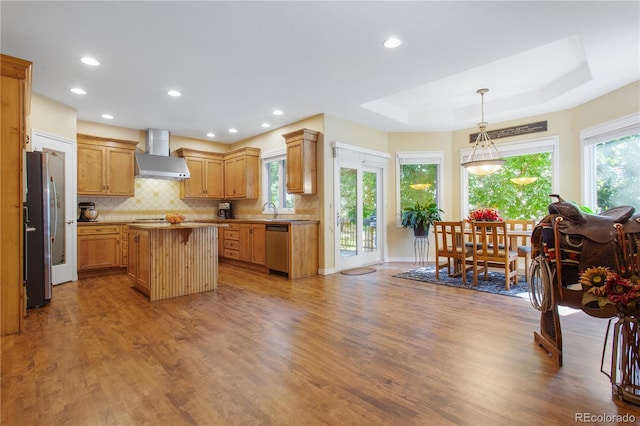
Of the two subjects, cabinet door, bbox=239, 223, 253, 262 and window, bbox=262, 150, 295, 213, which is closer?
cabinet door, bbox=239, 223, 253, 262

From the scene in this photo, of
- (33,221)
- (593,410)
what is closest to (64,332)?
(33,221)

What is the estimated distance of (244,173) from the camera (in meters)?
6.64

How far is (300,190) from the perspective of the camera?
5.31 metres

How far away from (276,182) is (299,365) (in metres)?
4.79

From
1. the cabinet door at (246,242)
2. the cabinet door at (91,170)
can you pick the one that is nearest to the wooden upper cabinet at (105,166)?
the cabinet door at (91,170)

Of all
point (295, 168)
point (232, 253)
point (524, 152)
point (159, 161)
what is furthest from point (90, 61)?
point (524, 152)

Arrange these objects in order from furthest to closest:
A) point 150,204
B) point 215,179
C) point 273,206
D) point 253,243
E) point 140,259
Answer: point 215,179
point 273,206
point 150,204
point 253,243
point 140,259

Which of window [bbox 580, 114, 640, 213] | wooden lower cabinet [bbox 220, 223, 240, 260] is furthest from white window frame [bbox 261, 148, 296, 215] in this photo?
window [bbox 580, 114, 640, 213]

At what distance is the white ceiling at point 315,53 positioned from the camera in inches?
104

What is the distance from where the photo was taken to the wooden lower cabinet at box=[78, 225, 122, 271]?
5.10m

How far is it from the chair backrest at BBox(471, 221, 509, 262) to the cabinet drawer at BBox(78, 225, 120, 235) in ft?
18.9

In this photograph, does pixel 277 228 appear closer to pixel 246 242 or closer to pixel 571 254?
pixel 246 242

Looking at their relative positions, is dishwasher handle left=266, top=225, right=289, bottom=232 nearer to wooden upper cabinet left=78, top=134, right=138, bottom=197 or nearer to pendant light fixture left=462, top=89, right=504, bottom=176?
wooden upper cabinet left=78, top=134, right=138, bottom=197

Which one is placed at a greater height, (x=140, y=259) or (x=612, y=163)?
(x=612, y=163)
